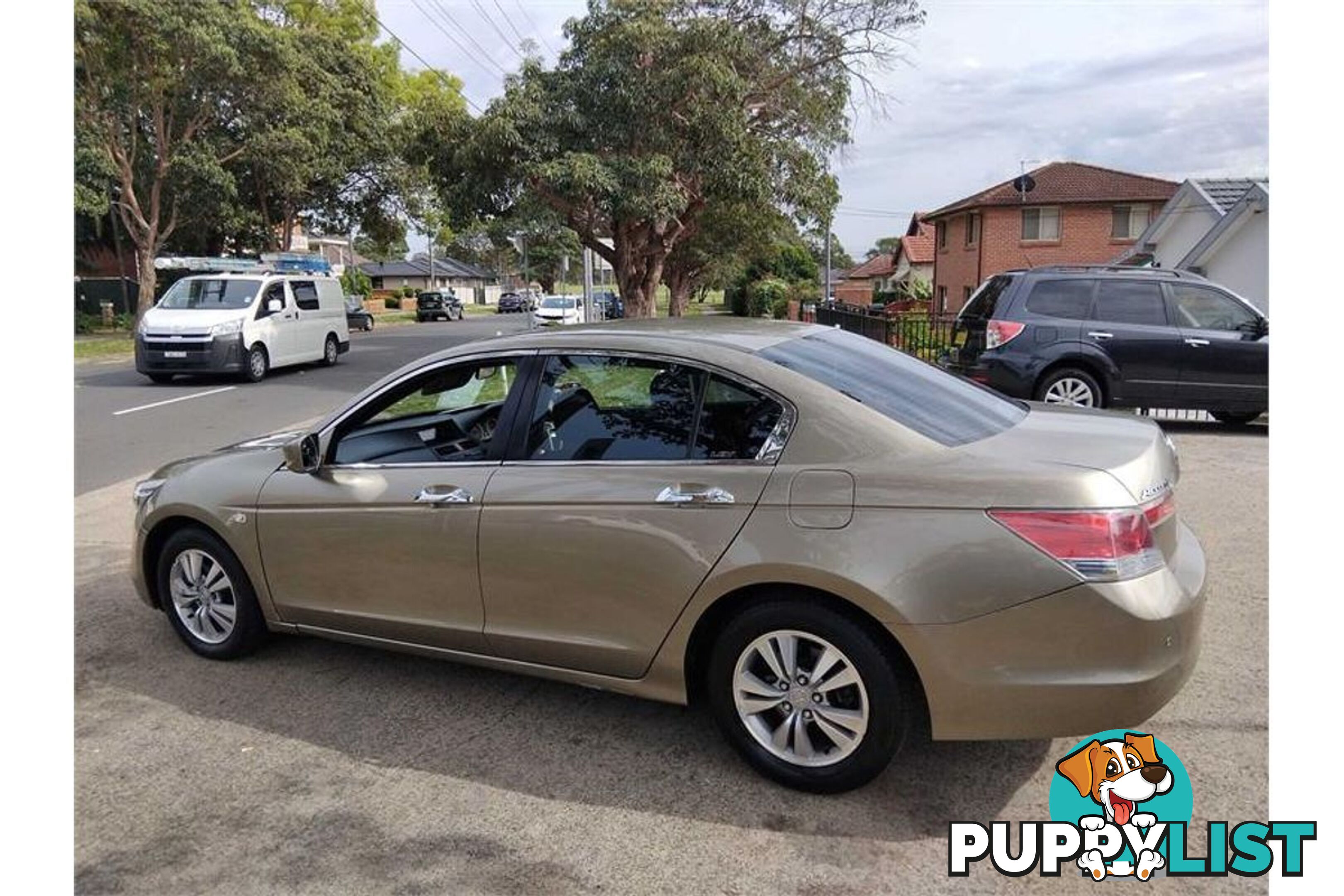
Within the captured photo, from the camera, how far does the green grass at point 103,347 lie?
886 inches

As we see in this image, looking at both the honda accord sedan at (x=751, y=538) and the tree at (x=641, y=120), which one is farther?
the tree at (x=641, y=120)

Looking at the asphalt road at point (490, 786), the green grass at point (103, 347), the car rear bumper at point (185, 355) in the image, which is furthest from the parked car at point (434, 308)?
the asphalt road at point (490, 786)

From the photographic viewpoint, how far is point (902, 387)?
12.0 ft

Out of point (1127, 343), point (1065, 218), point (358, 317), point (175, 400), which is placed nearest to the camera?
point (1127, 343)

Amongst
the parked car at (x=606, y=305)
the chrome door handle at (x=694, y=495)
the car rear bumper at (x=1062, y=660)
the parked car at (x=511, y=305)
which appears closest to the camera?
the car rear bumper at (x=1062, y=660)

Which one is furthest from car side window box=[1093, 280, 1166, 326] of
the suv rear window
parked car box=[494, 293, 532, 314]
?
parked car box=[494, 293, 532, 314]

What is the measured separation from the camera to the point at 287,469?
4172mm

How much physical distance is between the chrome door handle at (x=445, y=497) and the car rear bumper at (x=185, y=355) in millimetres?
14627

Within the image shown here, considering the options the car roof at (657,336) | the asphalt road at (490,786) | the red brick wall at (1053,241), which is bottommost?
the asphalt road at (490,786)

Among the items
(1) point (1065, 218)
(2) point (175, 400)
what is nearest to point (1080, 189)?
(1) point (1065, 218)

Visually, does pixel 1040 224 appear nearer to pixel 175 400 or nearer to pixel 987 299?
pixel 987 299

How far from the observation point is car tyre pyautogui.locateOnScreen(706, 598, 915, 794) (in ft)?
9.96

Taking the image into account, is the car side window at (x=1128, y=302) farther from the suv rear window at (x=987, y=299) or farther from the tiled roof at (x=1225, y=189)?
the tiled roof at (x=1225, y=189)

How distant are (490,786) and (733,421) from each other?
5.11 ft
